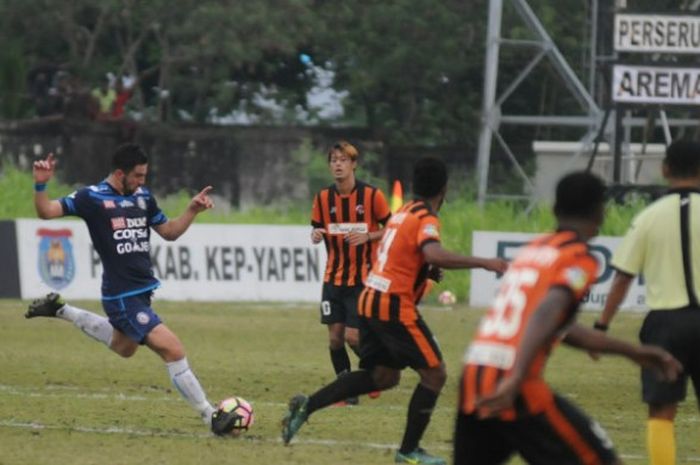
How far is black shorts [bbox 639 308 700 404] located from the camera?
9367 millimetres

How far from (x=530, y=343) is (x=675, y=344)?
2754mm

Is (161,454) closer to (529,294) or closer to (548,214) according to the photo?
(529,294)

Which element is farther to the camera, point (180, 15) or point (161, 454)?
point (180, 15)

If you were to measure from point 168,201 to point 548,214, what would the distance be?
305 inches

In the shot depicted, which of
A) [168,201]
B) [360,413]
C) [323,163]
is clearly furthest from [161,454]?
[323,163]

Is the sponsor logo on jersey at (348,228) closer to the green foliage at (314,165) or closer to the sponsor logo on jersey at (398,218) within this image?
the sponsor logo on jersey at (398,218)

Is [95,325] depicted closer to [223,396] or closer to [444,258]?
[223,396]

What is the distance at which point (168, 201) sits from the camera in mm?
32531

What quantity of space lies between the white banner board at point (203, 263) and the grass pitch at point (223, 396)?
2843mm

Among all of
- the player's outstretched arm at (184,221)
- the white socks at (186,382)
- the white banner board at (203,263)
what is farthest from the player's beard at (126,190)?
the white banner board at (203,263)

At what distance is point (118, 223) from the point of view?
12.1 m

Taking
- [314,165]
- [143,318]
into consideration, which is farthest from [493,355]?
[314,165]

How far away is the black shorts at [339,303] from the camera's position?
14.4m

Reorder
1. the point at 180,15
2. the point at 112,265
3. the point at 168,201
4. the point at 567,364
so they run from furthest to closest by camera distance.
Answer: the point at 180,15
the point at 168,201
the point at 567,364
the point at 112,265
